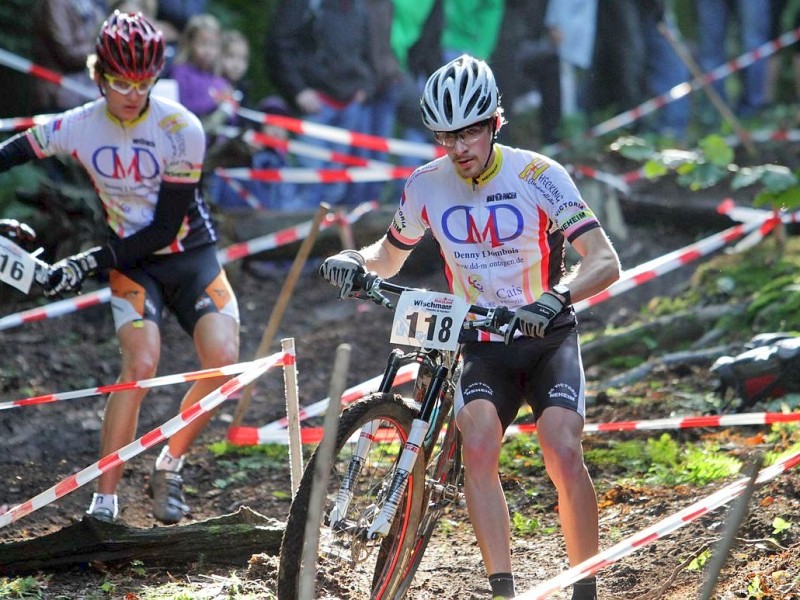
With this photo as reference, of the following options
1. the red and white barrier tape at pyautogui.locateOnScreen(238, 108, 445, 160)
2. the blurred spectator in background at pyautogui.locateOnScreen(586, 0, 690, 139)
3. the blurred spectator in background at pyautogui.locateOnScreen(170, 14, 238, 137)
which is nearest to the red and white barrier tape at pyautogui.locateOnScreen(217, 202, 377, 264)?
the red and white barrier tape at pyautogui.locateOnScreen(238, 108, 445, 160)

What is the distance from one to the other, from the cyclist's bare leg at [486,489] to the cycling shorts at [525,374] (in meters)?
0.12

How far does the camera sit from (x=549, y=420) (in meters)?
4.52

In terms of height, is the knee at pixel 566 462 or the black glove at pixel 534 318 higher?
the black glove at pixel 534 318

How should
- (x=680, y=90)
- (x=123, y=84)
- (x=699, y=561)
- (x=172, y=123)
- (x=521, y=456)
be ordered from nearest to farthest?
(x=699, y=561), (x=123, y=84), (x=172, y=123), (x=521, y=456), (x=680, y=90)

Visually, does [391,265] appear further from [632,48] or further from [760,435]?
[632,48]

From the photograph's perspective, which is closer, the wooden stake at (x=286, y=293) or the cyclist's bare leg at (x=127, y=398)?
the cyclist's bare leg at (x=127, y=398)

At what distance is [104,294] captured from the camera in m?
8.30

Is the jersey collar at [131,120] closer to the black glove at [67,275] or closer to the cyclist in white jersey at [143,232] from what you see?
the cyclist in white jersey at [143,232]

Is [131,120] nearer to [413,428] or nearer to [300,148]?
[413,428]

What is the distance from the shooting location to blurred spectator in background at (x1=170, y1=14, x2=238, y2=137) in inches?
444

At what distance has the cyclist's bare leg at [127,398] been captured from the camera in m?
5.81

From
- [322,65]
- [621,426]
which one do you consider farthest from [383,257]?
[322,65]

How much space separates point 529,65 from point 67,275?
10.2 m

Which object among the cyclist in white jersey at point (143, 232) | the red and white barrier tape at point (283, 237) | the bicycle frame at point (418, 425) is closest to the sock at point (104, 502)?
the cyclist in white jersey at point (143, 232)
